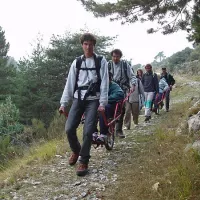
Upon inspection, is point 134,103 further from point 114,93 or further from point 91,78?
point 91,78

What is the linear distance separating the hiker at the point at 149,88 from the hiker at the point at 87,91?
17.9 ft

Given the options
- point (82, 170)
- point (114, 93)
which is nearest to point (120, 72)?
point (114, 93)

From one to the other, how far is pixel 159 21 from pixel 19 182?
21.7ft

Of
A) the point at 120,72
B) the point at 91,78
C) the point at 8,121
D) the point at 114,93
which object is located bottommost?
the point at 8,121

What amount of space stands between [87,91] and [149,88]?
18.6 feet

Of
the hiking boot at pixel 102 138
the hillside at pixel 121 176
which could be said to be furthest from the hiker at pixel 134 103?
the hiking boot at pixel 102 138

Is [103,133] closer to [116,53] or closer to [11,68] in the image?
[116,53]

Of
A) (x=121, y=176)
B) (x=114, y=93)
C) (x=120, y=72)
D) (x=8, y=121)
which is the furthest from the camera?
(x=8, y=121)

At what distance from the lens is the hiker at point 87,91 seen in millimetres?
4844

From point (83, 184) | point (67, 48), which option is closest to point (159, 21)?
point (83, 184)

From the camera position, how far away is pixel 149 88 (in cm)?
1023

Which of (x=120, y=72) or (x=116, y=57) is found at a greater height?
(x=116, y=57)

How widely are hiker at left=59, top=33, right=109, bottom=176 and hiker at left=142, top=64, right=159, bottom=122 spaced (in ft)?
17.9

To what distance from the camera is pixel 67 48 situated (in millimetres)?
22172
